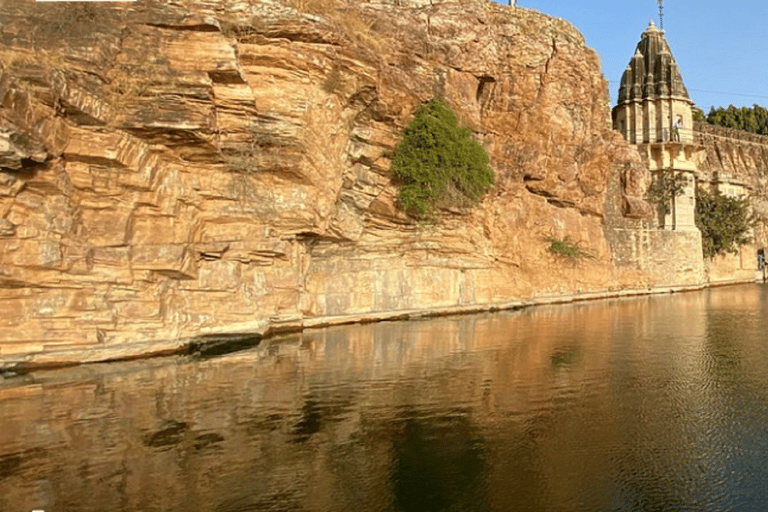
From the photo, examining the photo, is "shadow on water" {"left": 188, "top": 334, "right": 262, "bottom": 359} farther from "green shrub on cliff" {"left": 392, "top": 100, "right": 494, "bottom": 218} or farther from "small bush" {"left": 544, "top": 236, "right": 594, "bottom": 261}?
"small bush" {"left": 544, "top": 236, "right": 594, "bottom": 261}

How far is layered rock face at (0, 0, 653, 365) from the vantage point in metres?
13.4

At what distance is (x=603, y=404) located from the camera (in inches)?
387

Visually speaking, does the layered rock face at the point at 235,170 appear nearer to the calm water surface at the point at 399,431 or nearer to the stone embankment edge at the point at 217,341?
the stone embankment edge at the point at 217,341

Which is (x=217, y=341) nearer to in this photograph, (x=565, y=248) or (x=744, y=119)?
(x=565, y=248)

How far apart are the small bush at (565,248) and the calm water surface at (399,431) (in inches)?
568

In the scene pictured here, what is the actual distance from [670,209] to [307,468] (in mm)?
37712

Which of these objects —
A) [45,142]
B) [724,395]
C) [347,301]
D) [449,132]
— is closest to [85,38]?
[45,142]

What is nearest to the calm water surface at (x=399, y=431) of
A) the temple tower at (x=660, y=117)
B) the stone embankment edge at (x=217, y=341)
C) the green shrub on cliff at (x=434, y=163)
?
the stone embankment edge at (x=217, y=341)

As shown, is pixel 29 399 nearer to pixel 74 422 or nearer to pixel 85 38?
pixel 74 422

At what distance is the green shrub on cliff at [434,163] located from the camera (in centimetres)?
2309

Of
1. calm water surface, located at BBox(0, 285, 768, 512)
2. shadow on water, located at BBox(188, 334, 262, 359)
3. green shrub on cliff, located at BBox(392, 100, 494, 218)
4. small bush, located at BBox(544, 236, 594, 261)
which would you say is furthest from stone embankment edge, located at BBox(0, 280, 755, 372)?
green shrub on cliff, located at BBox(392, 100, 494, 218)

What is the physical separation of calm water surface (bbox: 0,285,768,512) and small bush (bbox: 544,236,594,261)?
47.3ft

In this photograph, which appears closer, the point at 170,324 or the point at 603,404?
the point at 603,404

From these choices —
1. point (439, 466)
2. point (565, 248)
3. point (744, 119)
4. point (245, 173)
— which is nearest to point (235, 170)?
point (245, 173)
